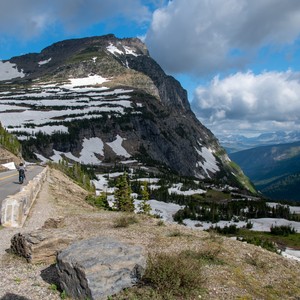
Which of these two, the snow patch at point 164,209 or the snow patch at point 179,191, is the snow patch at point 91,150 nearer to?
the snow patch at point 179,191

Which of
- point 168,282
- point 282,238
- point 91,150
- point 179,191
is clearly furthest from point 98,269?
point 91,150

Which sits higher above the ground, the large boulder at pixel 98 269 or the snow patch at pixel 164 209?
the large boulder at pixel 98 269

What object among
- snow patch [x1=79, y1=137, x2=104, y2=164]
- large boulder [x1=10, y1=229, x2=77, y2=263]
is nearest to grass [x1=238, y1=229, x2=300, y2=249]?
large boulder [x1=10, y1=229, x2=77, y2=263]

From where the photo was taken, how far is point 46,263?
12.4m

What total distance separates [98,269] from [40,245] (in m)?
4.04

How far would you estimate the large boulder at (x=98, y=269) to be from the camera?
9461 mm

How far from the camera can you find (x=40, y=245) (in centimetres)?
1269

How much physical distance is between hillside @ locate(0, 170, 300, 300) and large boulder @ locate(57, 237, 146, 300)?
1.39 ft

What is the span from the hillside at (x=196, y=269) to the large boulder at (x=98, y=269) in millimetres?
424

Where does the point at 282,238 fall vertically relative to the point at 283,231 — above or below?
below

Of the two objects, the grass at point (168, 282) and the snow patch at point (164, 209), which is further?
the snow patch at point (164, 209)

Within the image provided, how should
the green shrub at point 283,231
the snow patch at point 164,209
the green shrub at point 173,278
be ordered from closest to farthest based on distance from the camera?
the green shrub at point 173,278 → the green shrub at point 283,231 → the snow patch at point 164,209

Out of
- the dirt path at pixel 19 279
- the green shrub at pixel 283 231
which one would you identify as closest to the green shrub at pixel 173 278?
the dirt path at pixel 19 279

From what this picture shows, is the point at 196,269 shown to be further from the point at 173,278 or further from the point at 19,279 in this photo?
the point at 19,279
